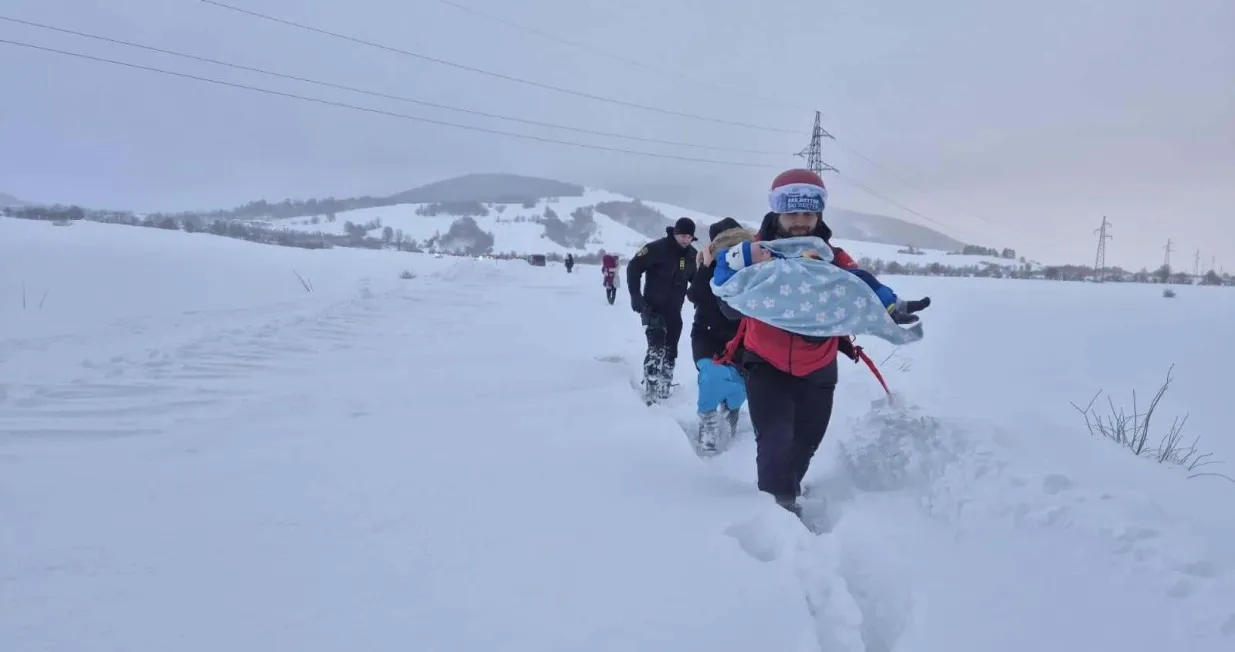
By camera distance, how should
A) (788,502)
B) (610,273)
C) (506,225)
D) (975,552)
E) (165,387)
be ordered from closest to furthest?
(975,552)
(788,502)
(165,387)
(610,273)
(506,225)

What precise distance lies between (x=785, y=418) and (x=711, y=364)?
3.79 feet

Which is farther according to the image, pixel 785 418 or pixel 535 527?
pixel 785 418

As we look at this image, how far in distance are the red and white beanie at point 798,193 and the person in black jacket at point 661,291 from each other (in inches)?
101

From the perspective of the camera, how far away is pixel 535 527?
2.19 m

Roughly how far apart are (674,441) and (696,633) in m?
1.82

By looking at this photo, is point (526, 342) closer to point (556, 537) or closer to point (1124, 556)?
point (556, 537)

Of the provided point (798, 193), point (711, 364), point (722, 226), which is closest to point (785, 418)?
point (798, 193)

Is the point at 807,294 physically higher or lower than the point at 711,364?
higher

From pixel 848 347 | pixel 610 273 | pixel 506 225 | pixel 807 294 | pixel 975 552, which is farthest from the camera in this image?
pixel 506 225

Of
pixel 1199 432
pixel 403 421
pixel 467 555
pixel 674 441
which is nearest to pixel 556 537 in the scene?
pixel 467 555

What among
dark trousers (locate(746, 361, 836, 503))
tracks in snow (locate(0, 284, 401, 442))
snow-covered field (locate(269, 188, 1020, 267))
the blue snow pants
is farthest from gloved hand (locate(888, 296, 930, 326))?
snow-covered field (locate(269, 188, 1020, 267))

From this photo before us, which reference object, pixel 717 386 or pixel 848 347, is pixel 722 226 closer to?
pixel 717 386

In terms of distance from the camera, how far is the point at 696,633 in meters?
1.66

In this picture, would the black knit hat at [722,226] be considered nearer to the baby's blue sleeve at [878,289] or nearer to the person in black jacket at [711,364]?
the person in black jacket at [711,364]
